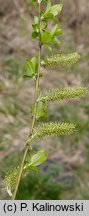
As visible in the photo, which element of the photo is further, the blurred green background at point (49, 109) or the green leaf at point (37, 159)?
the blurred green background at point (49, 109)

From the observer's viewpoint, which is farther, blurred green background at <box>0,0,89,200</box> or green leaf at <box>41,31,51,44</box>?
blurred green background at <box>0,0,89,200</box>

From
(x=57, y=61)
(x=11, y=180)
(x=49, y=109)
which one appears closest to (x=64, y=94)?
(x=57, y=61)

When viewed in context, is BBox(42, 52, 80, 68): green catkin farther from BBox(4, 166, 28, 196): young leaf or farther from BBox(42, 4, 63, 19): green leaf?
BBox(4, 166, 28, 196): young leaf

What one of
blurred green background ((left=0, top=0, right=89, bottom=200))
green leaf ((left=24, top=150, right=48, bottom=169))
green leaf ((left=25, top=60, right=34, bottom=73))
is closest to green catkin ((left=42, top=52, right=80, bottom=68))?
green leaf ((left=25, top=60, right=34, bottom=73))

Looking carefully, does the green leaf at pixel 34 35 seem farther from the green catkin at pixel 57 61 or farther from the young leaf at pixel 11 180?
the young leaf at pixel 11 180

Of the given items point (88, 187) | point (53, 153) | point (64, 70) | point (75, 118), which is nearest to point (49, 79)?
point (64, 70)

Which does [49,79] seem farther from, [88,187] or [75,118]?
[88,187]

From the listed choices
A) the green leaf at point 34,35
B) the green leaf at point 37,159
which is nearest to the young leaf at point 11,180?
the green leaf at point 37,159

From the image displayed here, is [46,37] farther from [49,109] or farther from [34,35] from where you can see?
[49,109]
